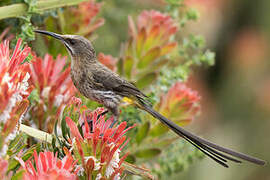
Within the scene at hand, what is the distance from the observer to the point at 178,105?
1029mm

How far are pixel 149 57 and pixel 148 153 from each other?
0.75 feet

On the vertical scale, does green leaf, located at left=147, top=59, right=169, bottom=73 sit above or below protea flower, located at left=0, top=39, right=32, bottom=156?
above

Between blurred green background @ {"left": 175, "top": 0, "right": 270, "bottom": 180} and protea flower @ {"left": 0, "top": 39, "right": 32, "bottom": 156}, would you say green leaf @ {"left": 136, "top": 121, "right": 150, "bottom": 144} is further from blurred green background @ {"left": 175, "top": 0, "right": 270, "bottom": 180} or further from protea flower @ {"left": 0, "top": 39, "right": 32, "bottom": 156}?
blurred green background @ {"left": 175, "top": 0, "right": 270, "bottom": 180}

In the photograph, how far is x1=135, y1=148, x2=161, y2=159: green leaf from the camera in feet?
3.36

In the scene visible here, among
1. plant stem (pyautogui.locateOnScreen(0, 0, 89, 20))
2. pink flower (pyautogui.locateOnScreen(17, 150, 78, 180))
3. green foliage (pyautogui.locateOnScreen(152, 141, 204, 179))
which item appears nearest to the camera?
pink flower (pyautogui.locateOnScreen(17, 150, 78, 180))

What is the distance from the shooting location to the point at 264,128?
323cm

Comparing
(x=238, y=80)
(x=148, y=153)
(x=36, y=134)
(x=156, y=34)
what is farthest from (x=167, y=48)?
(x=238, y=80)

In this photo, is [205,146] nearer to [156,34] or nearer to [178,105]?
[178,105]

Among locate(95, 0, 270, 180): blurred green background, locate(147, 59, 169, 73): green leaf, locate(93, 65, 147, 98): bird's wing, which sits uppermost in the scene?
locate(95, 0, 270, 180): blurred green background

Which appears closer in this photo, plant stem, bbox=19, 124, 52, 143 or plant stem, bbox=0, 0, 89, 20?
plant stem, bbox=19, 124, 52, 143

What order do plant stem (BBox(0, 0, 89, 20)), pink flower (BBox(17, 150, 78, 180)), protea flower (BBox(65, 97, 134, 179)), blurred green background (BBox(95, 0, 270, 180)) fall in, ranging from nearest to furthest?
pink flower (BBox(17, 150, 78, 180)) < protea flower (BBox(65, 97, 134, 179)) < plant stem (BBox(0, 0, 89, 20)) < blurred green background (BBox(95, 0, 270, 180))

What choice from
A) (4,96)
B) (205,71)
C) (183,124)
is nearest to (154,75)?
(183,124)

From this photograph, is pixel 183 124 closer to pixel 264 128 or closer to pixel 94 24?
pixel 94 24

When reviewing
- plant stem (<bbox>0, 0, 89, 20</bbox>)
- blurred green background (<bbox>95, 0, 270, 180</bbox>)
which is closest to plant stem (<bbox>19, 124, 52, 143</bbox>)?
plant stem (<bbox>0, 0, 89, 20</bbox>)
